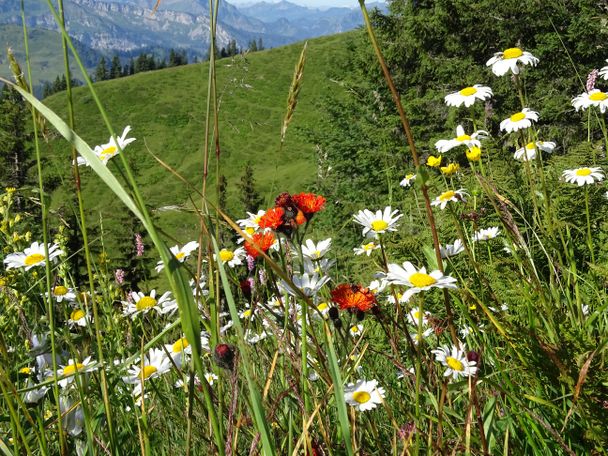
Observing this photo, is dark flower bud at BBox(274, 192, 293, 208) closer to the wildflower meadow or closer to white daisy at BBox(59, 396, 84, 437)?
the wildflower meadow

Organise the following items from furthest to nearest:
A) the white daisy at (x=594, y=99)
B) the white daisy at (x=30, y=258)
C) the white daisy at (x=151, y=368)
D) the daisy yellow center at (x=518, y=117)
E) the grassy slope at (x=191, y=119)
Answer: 1. the grassy slope at (x=191, y=119)
2. the daisy yellow center at (x=518, y=117)
3. the white daisy at (x=594, y=99)
4. the white daisy at (x=30, y=258)
5. the white daisy at (x=151, y=368)

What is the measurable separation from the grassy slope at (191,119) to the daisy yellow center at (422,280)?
141 feet

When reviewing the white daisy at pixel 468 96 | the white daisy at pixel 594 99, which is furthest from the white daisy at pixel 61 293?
the white daisy at pixel 594 99

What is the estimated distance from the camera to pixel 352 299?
3.64 feet

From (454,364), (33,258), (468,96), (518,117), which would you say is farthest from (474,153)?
(33,258)

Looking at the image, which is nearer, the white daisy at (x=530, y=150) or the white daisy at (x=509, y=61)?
the white daisy at (x=509, y=61)

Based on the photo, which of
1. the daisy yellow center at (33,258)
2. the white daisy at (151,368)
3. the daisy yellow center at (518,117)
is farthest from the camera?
the daisy yellow center at (518,117)

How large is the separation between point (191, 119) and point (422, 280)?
57637 millimetres

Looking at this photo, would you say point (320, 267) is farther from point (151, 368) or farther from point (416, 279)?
point (151, 368)

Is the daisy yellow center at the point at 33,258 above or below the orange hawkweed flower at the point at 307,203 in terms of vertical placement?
below

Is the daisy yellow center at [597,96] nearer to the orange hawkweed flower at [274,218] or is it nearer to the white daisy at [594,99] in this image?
the white daisy at [594,99]

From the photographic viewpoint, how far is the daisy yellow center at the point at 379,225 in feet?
4.75

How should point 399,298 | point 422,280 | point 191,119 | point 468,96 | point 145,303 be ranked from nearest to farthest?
point 422,280
point 145,303
point 399,298
point 468,96
point 191,119

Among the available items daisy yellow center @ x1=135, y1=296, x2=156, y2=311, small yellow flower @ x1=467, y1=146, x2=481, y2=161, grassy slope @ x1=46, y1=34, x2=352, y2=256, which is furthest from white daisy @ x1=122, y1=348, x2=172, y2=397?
grassy slope @ x1=46, y1=34, x2=352, y2=256
